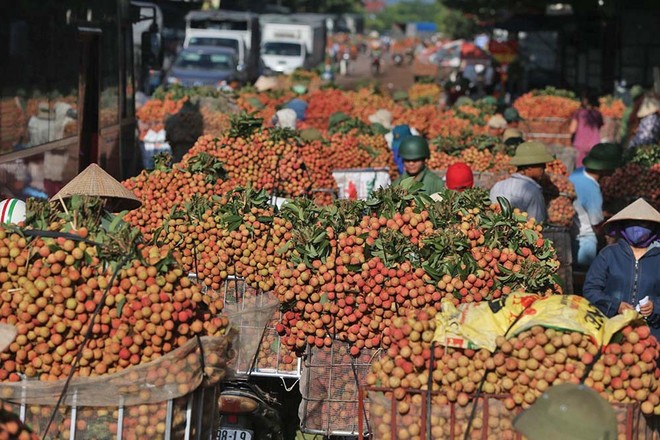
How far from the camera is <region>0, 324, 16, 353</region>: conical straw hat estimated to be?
5.03 m

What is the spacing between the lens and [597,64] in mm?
42625

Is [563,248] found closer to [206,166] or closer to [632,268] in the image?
[632,268]

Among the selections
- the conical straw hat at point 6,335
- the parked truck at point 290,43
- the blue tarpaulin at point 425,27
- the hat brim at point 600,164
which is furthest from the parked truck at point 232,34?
the blue tarpaulin at point 425,27

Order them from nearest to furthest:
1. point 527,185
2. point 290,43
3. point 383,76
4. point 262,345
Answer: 1. point 262,345
2. point 527,185
3. point 290,43
4. point 383,76

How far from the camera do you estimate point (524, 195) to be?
10461 millimetres

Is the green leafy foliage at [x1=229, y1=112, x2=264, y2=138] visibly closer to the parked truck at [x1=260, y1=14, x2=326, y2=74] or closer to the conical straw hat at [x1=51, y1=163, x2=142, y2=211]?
the conical straw hat at [x1=51, y1=163, x2=142, y2=211]

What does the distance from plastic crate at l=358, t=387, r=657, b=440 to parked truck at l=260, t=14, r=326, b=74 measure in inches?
1647

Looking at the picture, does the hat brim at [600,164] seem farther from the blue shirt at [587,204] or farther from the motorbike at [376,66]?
the motorbike at [376,66]

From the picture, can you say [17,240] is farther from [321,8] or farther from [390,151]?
[321,8]

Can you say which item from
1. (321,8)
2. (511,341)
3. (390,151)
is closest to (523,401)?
(511,341)

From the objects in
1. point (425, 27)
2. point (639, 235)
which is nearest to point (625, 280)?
point (639, 235)

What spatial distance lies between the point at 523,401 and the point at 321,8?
122 m

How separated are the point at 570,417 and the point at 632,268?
345cm

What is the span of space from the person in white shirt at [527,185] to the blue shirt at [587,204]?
117 cm
